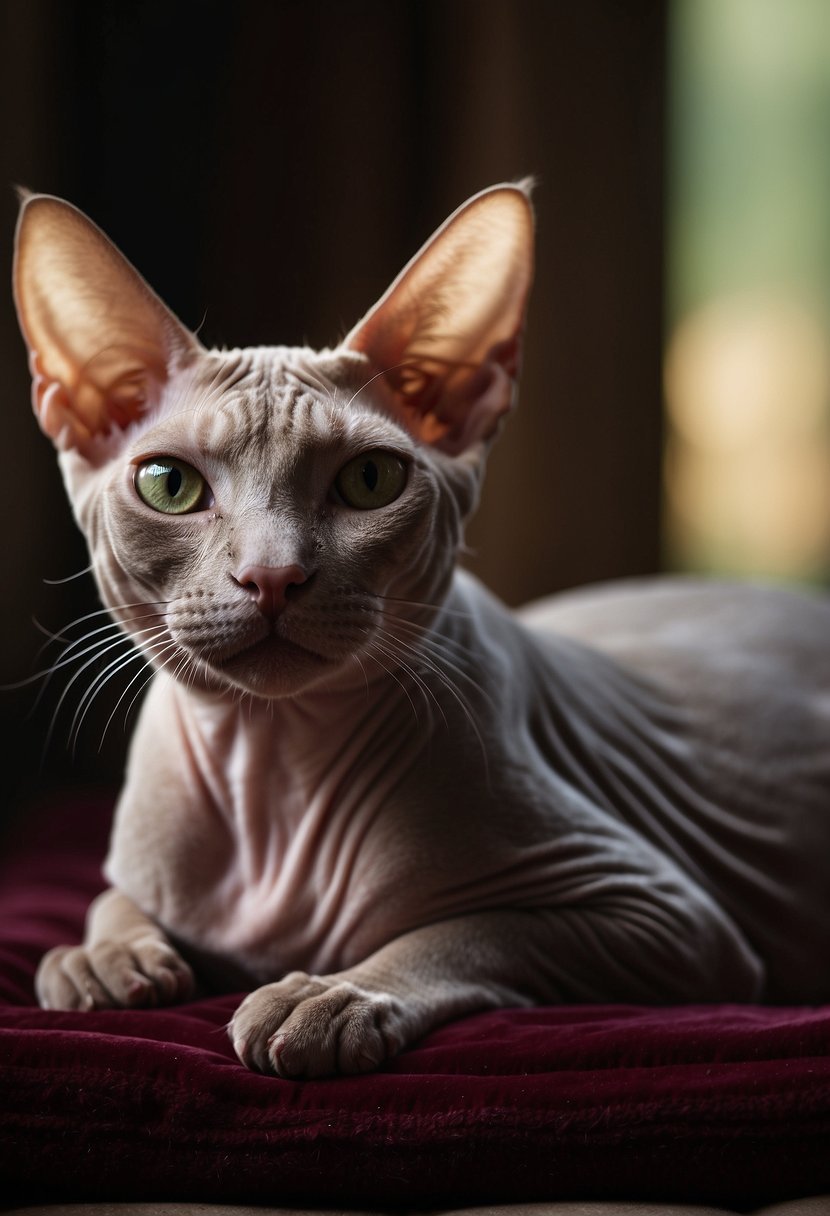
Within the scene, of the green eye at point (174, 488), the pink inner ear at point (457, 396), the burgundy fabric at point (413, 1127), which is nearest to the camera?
the burgundy fabric at point (413, 1127)

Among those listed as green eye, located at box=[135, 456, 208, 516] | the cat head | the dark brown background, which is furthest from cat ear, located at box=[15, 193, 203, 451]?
the dark brown background

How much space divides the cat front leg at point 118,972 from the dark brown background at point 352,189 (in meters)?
0.85

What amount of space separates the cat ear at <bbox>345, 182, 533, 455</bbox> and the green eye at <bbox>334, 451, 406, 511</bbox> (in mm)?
97

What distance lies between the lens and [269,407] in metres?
1.03

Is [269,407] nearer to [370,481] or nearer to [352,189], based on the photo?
[370,481]

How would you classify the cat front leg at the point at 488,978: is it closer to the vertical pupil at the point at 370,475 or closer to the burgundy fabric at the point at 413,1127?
the burgundy fabric at the point at 413,1127

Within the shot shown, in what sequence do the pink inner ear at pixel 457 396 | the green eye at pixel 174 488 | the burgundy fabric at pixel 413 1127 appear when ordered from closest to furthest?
the burgundy fabric at pixel 413 1127 < the green eye at pixel 174 488 < the pink inner ear at pixel 457 396

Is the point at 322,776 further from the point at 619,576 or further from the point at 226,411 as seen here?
the point at 619,576

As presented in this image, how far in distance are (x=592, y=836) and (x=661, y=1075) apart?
29 centimetres

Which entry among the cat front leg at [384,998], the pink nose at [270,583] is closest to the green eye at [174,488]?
the pink nose at [270,583]

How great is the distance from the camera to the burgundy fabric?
0.92m

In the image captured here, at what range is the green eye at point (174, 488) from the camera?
1.03 m

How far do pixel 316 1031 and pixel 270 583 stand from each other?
34cm

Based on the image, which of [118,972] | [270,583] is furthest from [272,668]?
[118,972]
